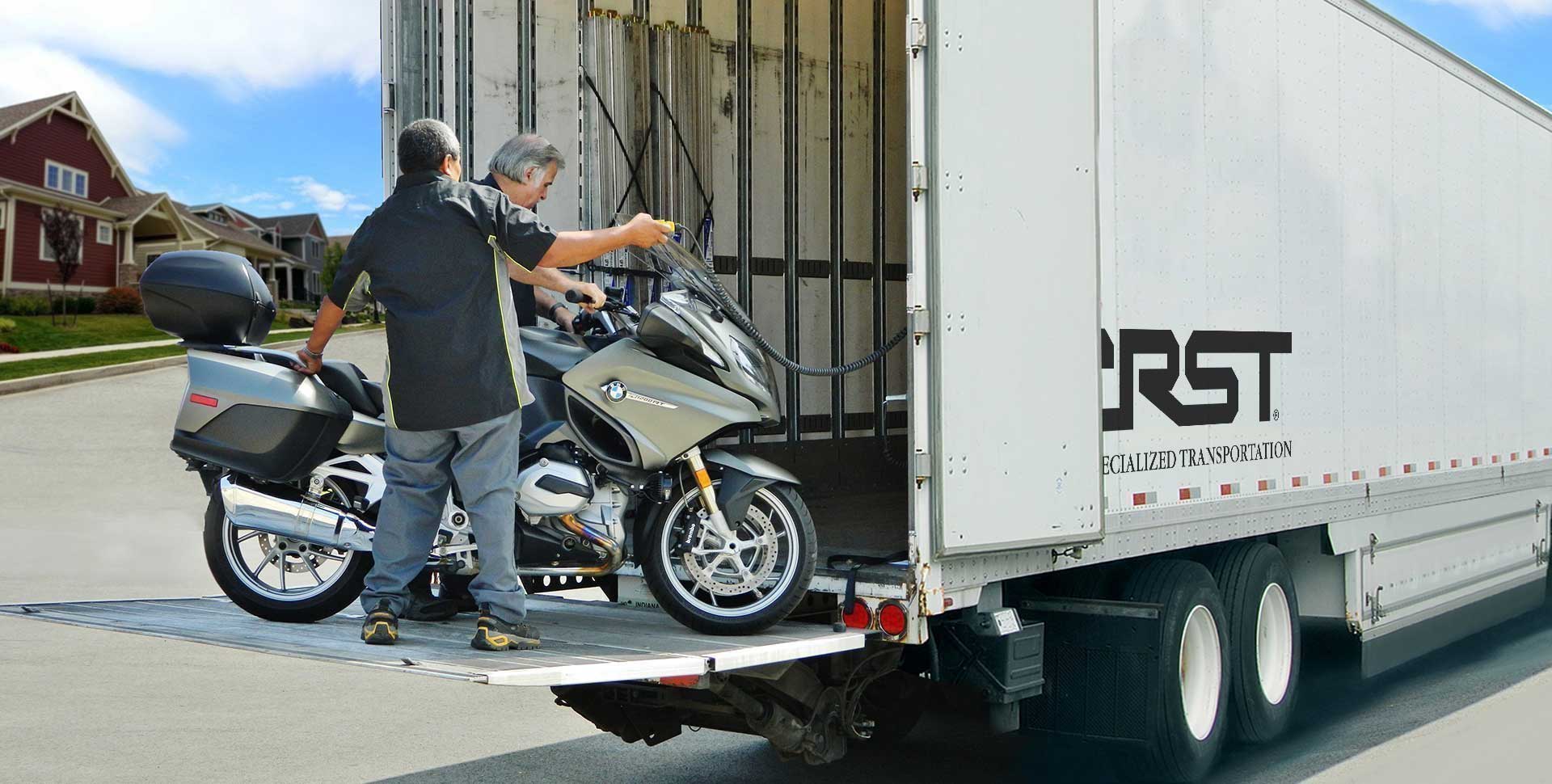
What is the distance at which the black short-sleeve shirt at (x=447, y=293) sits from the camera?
4445 mm

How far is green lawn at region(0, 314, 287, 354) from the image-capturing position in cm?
3030

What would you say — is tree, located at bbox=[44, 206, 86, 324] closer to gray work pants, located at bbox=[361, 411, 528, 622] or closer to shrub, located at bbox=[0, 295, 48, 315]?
shrub, located at bbox=[0, 295, 48, 315]

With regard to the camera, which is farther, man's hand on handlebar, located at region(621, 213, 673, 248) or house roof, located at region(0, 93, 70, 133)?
house roof, located at region(0, 93, 70, 133)

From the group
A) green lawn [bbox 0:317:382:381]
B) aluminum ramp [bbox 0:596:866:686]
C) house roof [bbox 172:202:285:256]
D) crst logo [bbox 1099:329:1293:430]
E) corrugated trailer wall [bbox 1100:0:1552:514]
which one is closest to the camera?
aluminum ramp [bbox 0:596:866:686]

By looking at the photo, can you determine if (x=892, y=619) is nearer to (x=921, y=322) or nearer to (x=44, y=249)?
(x=921, y=322)

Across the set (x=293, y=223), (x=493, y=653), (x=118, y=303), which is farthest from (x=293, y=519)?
(x=293, y=223)

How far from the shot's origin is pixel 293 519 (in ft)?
15.8

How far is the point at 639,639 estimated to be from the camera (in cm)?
463

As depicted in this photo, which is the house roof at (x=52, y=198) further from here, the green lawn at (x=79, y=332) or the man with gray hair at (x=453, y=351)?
the man with gray hair at (x=453, y=351)

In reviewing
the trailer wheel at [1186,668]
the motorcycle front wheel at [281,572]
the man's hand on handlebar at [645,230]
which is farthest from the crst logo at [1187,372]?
the motorcycle front wheel at [281,572]

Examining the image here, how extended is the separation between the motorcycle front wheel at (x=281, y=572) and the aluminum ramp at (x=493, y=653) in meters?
0.06

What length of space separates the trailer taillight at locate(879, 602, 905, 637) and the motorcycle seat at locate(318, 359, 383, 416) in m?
1.91

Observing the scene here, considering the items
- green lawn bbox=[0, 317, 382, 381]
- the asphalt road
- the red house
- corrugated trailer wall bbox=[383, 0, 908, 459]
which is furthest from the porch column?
corrugated trailer wall bbox=[383, 0, 908, 459]

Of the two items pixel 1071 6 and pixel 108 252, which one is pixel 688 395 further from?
pixel 108 252
